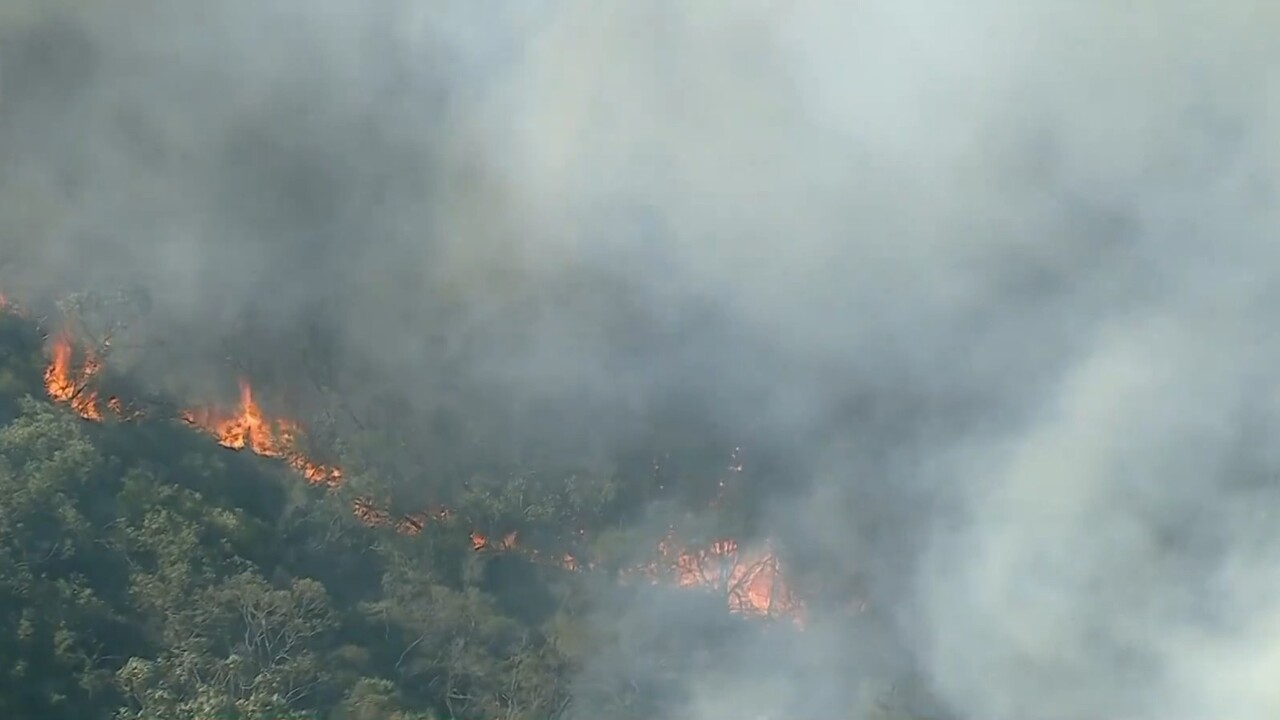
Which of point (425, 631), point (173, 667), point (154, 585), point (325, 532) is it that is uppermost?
point (325, 532)

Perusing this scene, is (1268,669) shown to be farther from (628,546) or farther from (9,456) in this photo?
(9,456)

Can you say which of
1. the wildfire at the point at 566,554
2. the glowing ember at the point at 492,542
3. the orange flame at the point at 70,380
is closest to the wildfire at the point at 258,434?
the wildfire at the point at 566,554

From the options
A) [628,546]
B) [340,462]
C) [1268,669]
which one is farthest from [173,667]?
[1268,669]

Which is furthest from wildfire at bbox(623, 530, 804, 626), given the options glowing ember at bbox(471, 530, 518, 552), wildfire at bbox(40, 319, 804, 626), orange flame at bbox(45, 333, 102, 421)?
orange flame at bbox(45, 333, 102, 421)

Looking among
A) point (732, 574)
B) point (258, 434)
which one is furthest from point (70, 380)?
point (732, 574)

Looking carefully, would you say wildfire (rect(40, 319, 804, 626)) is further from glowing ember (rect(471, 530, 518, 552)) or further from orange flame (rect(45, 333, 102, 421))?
orange flame (rect(45, 333, 102, 421))

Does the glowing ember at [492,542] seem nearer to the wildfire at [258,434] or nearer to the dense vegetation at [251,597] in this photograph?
the dense vegetation at [251,597]

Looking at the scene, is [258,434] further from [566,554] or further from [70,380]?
[566,554]
